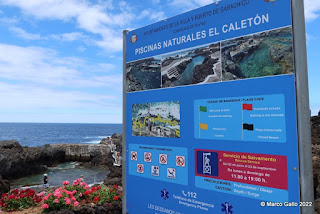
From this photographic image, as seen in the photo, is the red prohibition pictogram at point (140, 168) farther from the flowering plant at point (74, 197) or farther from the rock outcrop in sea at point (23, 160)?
the rock outcrop in sea at point (23, 160)

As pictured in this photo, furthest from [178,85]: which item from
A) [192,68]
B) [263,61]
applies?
[263,61]

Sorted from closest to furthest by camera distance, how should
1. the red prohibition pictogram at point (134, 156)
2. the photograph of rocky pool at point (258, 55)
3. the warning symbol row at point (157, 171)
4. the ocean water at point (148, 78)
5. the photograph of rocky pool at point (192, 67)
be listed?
the photograph of rocky pool at point (258, 55) < the photograph of rocky pool at point (192, 67) < the warning symbol row at point (157, 171) < the ocean water at point (148, 78) < the red prohibition pictogram at point (134, 156)

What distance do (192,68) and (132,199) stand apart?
2511 millimetres

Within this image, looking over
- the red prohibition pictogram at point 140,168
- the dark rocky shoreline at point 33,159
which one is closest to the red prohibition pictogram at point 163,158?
the red prohibition pictogram at point 140,168

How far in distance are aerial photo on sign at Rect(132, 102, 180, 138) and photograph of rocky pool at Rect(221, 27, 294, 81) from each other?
98 centimetres

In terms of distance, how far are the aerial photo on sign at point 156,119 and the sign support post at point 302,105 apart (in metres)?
1.60

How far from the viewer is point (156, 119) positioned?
385cm

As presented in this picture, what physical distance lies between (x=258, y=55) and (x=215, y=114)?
0.89 m

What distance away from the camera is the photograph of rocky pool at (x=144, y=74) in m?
3.89

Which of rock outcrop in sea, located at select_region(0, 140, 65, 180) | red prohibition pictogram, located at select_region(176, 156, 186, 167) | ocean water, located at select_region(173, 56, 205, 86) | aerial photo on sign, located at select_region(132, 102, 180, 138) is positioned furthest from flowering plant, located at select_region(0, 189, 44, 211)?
rock outcrop in sea, located at select_region(0, 140, 65, 180)

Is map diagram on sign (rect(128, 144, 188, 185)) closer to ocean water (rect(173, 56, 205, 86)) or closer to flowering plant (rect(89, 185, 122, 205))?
ocean water (rect(173, 56, 205, 86))

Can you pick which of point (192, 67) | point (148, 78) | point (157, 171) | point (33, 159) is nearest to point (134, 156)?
point (157, 171)

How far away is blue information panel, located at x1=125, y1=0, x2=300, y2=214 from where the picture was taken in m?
2.61

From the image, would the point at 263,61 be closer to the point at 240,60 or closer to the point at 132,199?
the point at 240,60
